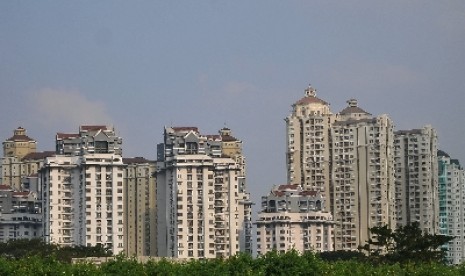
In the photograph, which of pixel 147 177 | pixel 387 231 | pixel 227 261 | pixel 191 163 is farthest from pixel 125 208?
pixel 227 261

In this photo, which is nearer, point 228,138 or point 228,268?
Answer: point 228,268

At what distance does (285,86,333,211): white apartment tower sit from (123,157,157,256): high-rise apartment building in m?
13.9

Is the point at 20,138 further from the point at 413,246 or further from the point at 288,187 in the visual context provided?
the point at 413,246

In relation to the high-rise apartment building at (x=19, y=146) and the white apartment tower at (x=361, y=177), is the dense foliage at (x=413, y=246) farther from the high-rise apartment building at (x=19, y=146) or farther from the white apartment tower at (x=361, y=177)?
the high-rise apartment building at (x=19, y=146)

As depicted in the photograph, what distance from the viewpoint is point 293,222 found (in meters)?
144

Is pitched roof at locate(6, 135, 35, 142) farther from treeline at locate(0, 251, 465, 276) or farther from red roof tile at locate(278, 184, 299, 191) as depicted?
treeline at locate(0, 251, 465, 276)

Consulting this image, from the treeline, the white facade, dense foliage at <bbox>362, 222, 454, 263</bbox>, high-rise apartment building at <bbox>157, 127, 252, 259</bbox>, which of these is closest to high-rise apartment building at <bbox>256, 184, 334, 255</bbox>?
high-rise apartment building at <bbox>157, 127, 252, 259</bbox>

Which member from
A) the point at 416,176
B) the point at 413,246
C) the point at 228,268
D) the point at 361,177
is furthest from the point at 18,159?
the point at 228,268

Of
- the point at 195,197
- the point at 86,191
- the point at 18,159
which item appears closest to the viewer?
the point at 86,191

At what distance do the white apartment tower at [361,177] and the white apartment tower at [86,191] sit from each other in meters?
22.4

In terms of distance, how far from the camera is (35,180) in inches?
5935

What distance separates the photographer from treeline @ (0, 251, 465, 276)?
208 feet

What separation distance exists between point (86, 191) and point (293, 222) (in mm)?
21695

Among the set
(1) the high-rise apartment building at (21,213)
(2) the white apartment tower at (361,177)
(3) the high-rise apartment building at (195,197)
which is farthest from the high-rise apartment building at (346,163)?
(1) the high-rise apartment building at (21,213)
